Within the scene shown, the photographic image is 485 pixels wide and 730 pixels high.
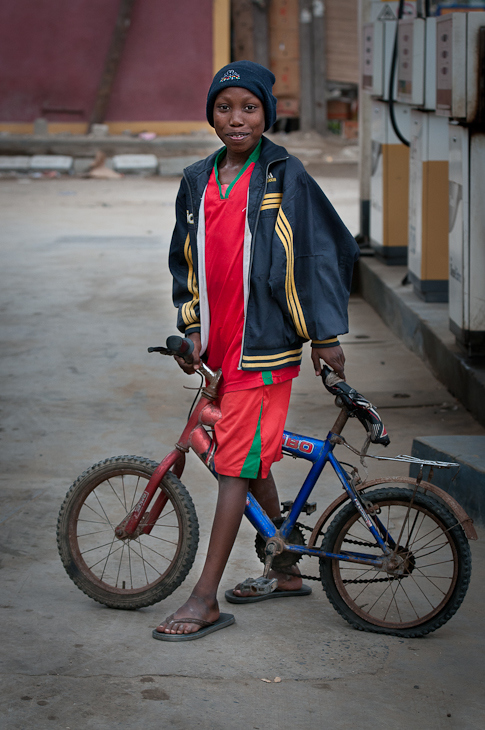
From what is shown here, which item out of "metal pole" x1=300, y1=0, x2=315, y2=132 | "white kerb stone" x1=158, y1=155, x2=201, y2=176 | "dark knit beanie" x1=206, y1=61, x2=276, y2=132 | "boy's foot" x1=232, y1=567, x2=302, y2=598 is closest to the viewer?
"dark knit beanie" x1=206, y1=61, x2=276, y2=132

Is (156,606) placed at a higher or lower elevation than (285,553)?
lower

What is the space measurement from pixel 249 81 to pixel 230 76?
0.06m

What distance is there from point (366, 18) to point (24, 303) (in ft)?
12.3

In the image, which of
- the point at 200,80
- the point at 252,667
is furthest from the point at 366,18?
the point at 200,80

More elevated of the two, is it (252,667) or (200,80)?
(200,80)

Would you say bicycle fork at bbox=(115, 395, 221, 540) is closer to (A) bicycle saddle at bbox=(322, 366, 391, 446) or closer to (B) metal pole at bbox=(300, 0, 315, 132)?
(A) bicycle saddle at bbox=(322, 366, 391, 446)

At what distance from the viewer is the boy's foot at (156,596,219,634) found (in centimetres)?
278

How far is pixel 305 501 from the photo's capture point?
2906mm

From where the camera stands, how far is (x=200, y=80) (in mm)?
17891

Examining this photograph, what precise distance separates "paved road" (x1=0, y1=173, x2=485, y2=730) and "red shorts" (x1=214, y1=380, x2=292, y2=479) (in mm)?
503

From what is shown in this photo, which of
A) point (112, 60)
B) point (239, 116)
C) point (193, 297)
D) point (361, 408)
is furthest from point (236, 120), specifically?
point (112, 60)

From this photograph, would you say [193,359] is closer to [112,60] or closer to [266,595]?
[266,595]

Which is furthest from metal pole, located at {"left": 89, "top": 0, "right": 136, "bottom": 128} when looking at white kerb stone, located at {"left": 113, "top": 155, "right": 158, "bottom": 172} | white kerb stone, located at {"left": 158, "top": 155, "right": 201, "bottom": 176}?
white kerb stone, located at {"left": 158, "top": 155, "right": 201, "bottom": 176}

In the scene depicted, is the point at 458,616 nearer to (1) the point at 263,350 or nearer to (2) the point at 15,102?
(1) the point at 263,350
